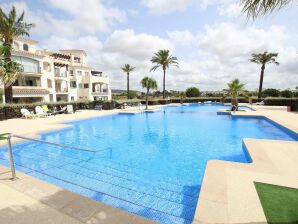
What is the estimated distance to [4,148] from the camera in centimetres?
934

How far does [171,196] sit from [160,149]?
4725 mm

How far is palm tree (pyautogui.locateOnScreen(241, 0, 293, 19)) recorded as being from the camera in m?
3.42

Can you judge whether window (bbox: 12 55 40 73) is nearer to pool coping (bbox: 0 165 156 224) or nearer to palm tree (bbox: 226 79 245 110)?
palm tree (bbox: 226 79 245 110)

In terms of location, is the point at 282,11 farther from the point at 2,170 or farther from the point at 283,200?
the point at 2,170

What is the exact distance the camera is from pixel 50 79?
3734 centimetres

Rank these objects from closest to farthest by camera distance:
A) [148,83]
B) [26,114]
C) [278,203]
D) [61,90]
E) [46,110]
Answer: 1. [278,203]
2. [26,114]
3. [46,110]
4. [148,83]
5. [61,90]

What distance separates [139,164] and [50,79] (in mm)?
34676

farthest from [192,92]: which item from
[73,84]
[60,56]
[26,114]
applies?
[26,114]

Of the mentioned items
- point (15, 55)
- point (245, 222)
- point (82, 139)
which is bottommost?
point (82, 139)

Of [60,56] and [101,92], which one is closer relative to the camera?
[60,56]

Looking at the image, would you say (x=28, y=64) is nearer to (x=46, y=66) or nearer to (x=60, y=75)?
(x=46, y=66)

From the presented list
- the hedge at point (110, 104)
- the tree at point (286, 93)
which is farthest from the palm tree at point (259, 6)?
the tree at point (286, 93)

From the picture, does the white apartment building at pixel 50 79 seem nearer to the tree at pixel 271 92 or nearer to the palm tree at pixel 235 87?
the palm tree at pixel 235 87

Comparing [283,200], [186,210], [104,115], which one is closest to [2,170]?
[186,210]
